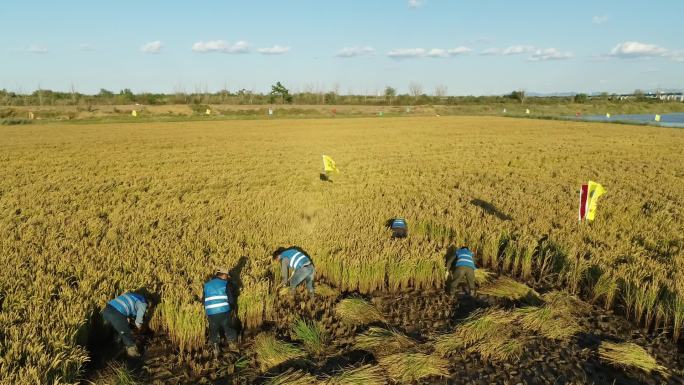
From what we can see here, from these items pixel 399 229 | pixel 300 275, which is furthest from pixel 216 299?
pixel 399 229

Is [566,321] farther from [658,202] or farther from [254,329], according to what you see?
[658,202]

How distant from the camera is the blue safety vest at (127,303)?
5.10 metres

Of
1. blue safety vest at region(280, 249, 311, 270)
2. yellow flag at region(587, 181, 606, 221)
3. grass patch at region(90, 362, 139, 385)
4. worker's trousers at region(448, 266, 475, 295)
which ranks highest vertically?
yellow flag at region(587, 181, 606, 221)

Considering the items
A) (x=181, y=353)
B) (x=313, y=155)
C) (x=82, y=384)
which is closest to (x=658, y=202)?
(x=181, y=353)

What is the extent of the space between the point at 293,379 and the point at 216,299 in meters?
1.44

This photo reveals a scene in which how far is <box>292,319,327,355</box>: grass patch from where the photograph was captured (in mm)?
5094

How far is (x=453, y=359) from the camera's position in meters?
4.90

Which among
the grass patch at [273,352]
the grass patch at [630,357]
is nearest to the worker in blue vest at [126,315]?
the grass patch at [273,352]

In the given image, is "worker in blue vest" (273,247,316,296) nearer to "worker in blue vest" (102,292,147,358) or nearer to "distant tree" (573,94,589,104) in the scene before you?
"worker in blue vest" (102,292,147,358)

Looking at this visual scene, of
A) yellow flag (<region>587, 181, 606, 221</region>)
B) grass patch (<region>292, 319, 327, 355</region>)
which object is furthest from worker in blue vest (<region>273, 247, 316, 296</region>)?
yellow flag (<region>587, 181, 606, 221</region>)

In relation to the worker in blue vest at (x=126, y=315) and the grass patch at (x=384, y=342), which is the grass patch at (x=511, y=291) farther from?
the worker in blue vest at (x=126, y=315)

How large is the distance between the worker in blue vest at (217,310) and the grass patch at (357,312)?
1.45 m

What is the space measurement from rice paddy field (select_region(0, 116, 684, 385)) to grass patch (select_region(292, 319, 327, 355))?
2cm

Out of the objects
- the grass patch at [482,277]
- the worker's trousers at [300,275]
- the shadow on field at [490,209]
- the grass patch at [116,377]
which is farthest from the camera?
the shadow on field at [490,209]
